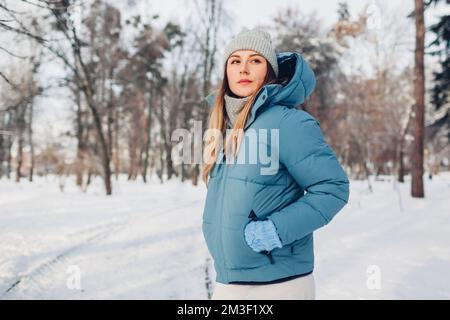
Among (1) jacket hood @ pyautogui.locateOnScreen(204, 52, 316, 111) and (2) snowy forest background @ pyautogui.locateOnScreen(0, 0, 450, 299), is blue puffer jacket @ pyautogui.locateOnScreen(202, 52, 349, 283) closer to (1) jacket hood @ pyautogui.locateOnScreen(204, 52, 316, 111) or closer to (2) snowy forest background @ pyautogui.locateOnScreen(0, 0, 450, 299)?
(1) jacket hood @ pyautogui.locateOnScreen(204, 52, 316, 111)

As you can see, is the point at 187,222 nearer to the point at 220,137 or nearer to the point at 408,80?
the point at 220,137

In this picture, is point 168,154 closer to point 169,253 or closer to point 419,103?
point 419,103

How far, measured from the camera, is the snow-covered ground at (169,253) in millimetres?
4930

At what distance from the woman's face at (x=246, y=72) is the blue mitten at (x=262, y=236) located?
24.6 inches

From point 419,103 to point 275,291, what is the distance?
12338 mm

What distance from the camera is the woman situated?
1.57m

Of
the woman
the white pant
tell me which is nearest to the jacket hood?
the woman

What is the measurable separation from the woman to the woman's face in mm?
11

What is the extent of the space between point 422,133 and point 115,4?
13.6m

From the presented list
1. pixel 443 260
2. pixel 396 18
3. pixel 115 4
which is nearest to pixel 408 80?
pixel 396 18

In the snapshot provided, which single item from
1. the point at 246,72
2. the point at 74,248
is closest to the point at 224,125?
the point at 246,72

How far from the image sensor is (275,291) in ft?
5.37

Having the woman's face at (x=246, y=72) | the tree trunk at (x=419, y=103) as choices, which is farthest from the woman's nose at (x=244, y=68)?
the tree trunk at (x=419, y=103)

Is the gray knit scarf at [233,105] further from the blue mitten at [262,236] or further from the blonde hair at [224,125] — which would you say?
the blue mitten at [262,236]
